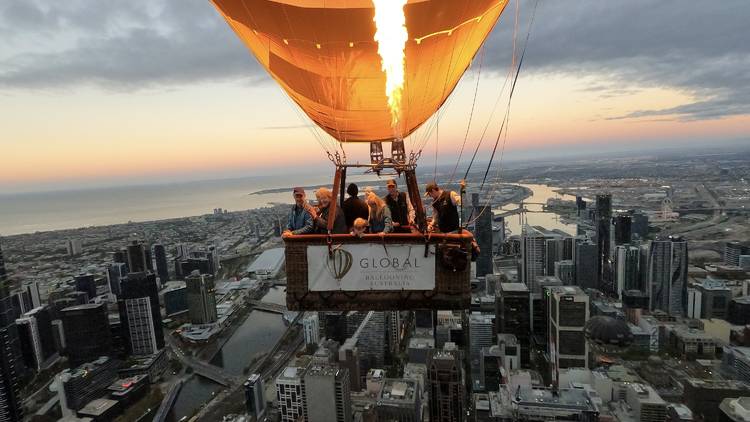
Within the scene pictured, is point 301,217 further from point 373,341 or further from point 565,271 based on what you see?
point 565,271

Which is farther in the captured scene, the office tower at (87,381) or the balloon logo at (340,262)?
the office tower at (87,381)

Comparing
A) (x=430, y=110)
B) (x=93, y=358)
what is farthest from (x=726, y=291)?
(x=93, y=358)

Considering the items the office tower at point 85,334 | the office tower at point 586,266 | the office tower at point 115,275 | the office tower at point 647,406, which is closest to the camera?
the office tower at point 647,406

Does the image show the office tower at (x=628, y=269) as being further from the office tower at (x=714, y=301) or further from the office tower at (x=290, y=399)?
the office tower at (x=290, y=399)

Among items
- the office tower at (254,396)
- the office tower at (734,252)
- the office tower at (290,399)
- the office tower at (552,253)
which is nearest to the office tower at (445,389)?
the office tower at (290,399)

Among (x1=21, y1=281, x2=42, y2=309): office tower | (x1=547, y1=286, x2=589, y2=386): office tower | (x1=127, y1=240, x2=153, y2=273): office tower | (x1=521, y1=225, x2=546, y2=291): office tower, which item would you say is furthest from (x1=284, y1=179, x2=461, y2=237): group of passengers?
(x1=127, y1=240, x2=153, y2=273): office tower

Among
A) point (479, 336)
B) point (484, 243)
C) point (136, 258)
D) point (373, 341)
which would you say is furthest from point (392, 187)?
point (136, 258)

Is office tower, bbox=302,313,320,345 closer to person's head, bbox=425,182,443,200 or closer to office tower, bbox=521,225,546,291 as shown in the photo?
office tower, bbox=521,225,546,291
